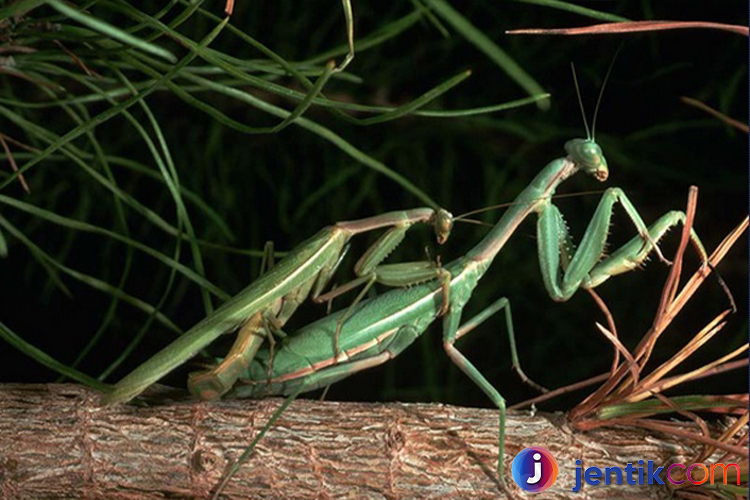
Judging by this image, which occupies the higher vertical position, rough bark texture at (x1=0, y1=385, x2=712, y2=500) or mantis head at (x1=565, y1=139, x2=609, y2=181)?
mantis head at (x1=565, y1=139, x2=609, y2=181)

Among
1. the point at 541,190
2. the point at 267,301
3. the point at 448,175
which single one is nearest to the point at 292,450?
the point at 267,301

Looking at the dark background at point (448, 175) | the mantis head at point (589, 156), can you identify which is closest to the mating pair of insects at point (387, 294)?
the mantis head at point (589, 156)

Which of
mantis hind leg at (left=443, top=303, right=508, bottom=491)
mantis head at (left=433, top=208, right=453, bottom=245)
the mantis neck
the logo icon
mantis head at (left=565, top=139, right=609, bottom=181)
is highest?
mantis head at (left=565, top=139, right=609, bottom=181)

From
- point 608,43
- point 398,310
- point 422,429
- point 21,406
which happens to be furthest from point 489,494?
point 608,43

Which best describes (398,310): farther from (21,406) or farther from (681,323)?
(681,323)

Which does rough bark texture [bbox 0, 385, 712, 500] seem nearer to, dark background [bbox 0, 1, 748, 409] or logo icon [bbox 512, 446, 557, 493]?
logo icon [bbox 512, 446, 557, 493]

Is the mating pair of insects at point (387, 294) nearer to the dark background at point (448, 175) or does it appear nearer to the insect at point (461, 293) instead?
the insect at point (461, 293)

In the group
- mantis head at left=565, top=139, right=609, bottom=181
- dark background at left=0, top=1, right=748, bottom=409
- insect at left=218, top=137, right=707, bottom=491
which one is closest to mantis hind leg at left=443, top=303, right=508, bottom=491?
insect at left=218, top=137, right=707, bottom=491
